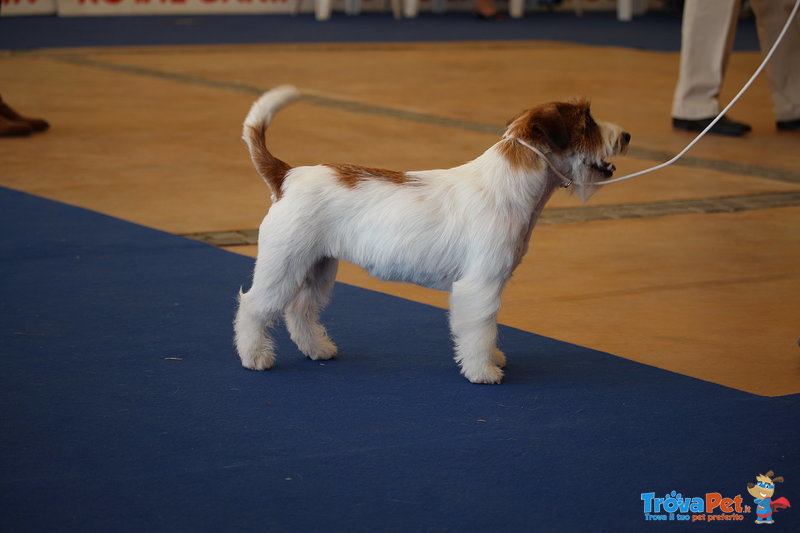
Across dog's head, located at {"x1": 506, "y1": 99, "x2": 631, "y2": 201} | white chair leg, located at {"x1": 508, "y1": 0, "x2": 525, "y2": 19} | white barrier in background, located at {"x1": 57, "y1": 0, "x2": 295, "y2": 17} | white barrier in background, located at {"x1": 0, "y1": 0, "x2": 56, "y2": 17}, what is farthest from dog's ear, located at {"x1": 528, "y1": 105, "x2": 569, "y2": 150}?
white chair leg, located at {"x1": 508, "y1": 0, "x2": 525, "y2": 19}

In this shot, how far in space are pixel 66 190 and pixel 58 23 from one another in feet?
37.2

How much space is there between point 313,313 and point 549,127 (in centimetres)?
104

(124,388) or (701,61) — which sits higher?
(701,61)

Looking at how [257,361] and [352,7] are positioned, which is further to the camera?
[352,7]

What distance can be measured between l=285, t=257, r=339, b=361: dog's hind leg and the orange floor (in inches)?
34.5

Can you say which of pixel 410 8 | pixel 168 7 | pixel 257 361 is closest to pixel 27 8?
pixel 168 7

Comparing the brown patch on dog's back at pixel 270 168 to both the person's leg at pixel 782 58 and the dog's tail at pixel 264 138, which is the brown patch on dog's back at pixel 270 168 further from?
the person's leg at pixel 782 58

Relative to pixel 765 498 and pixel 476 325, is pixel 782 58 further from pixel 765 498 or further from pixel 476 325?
pixel 765 498

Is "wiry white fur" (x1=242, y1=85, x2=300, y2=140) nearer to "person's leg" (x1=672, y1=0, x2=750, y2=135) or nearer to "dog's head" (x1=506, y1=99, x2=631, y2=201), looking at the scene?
"dog's head" (x1=506, y1=99, x2=631, y2=201)

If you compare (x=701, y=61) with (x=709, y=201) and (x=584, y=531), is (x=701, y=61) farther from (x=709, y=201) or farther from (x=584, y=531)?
(x=584, y=531)

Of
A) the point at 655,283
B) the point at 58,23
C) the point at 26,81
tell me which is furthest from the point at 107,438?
the point at 58,23

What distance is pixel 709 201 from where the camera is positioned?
21.4 feet

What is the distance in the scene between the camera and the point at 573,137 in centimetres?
357

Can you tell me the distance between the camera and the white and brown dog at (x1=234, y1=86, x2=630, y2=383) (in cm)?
352
